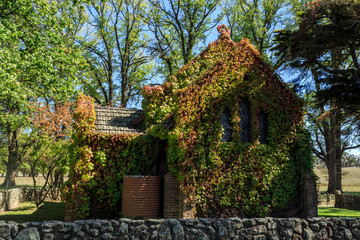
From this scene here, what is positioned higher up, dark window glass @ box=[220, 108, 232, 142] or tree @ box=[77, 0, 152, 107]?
tree @ box=[77, 0, 152, 107]

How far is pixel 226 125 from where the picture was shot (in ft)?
41.4

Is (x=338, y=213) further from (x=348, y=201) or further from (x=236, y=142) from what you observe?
(x=236, y=142)

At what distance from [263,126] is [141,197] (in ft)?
20.2

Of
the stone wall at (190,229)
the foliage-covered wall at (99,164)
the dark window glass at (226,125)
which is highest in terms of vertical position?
the dark window glass at (226,125)

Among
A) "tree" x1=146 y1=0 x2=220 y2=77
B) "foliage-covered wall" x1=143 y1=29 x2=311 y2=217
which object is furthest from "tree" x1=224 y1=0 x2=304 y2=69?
"foliage-covered wall" x1=143 y1=29 x2=311 y2=217

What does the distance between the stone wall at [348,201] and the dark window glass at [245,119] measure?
45.9ft

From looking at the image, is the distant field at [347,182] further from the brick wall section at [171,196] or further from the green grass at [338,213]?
the brick wall section at [171,196]

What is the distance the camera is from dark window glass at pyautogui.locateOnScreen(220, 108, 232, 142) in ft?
41.0

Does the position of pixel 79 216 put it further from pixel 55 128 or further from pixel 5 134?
pixel 5 134

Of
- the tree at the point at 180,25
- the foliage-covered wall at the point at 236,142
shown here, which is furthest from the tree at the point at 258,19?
the foliage-covered wall at the point at 236,142

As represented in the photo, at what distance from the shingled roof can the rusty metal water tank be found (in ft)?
9.81

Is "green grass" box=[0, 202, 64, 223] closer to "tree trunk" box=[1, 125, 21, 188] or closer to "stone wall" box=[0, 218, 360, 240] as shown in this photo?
"stone wall" box=[0, 218, 360, 240]

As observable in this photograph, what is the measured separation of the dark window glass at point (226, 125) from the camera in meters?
12.5

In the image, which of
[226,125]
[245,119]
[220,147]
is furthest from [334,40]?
[220,147]
